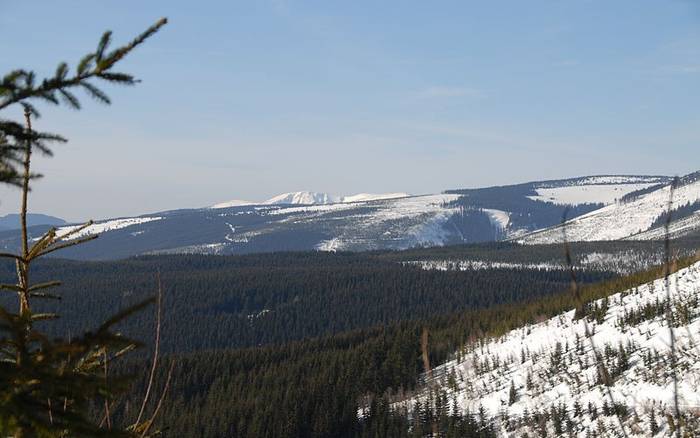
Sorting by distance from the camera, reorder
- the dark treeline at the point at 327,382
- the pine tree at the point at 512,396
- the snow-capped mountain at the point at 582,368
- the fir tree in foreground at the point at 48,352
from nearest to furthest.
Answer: the fir tree in foreground at the point at 48,352 → the snow-capped mountain at the point at 582,368 → the pine tree at the point at 512,396 → the dark treeline at the point at 327,382

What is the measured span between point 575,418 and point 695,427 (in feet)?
129

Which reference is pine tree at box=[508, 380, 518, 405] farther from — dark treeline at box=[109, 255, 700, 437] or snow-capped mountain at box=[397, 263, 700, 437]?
dark treeline at box=[109, 255, 700, 437]

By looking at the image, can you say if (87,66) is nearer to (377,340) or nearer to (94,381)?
(94,381)

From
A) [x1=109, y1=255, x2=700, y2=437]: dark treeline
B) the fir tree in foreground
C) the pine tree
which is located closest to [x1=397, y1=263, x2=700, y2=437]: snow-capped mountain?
the pine tree

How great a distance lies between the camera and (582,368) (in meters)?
55.1

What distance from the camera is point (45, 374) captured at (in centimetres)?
309

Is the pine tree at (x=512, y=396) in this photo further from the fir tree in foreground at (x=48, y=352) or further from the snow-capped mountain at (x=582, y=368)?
the fir tree in foreground at (x=48, y=352)

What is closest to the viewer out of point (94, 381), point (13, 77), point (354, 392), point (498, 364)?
point (94, 381)

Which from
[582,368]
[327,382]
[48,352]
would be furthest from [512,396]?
[48,352]

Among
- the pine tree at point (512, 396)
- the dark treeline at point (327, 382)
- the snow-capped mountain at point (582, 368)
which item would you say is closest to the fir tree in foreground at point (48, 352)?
the snow-capped mountain at point (582, 368)

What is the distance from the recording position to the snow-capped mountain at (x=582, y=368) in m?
41.4

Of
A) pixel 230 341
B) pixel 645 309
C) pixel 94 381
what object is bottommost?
pixel 230 341

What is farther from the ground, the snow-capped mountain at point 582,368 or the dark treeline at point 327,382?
the snow-capped mountain at point 582,368

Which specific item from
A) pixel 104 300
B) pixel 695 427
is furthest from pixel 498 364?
pixel 104 300
